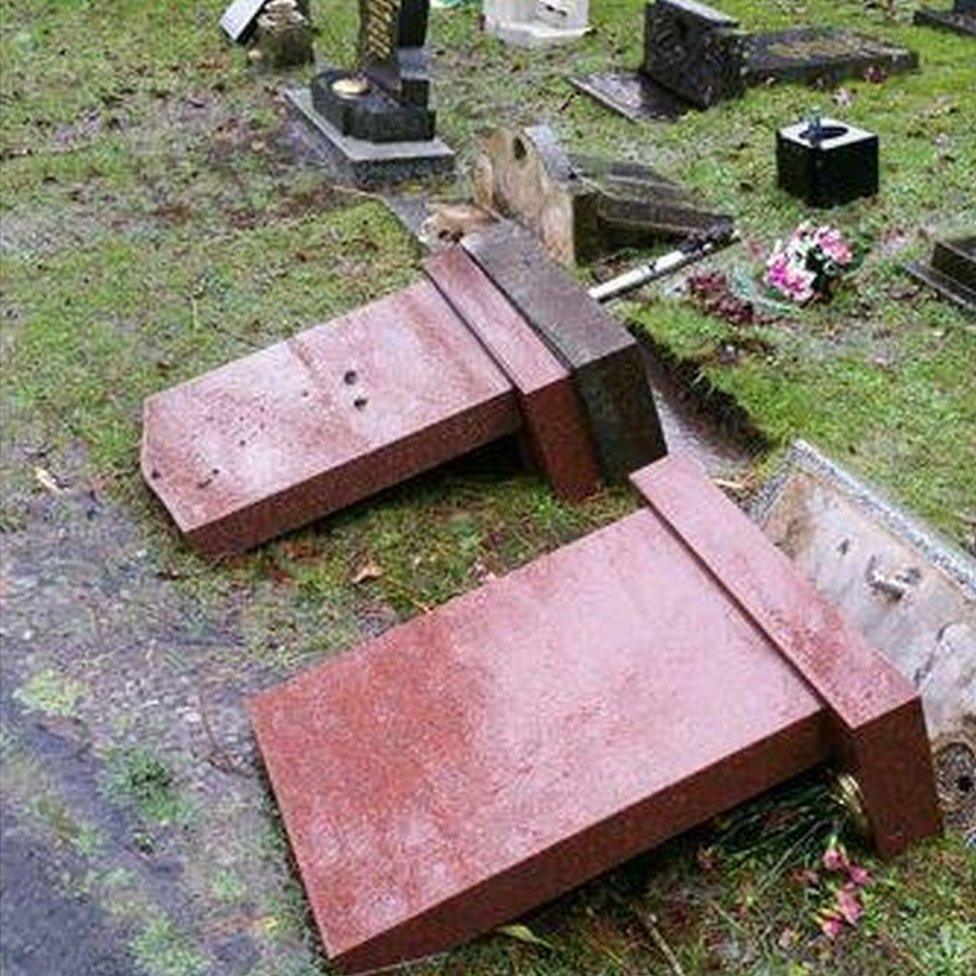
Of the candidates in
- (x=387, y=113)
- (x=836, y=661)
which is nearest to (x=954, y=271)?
(x=387, y=113)

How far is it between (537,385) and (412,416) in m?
0.44

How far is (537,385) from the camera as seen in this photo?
4387 millimetres

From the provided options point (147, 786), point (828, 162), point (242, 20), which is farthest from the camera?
point (242, 20)

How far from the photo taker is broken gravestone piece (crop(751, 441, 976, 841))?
346cm

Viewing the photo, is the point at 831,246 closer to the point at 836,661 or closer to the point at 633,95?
the point at 633,95

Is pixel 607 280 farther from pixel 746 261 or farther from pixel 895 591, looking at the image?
pixel 895 591

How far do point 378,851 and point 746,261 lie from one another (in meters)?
4.12

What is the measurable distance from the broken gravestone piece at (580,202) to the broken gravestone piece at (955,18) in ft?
13.8

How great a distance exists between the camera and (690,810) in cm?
312

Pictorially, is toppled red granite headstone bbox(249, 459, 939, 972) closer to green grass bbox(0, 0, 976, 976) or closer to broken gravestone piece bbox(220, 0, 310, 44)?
green grass bbox(0, 0, 976, 976)

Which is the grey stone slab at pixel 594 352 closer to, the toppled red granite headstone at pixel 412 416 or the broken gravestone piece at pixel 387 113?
the toppled red granite headstone at pixel 412 416

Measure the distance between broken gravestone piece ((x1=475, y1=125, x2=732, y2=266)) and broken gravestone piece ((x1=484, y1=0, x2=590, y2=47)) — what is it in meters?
3.77

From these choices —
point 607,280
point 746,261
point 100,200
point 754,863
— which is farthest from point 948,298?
point 100,200

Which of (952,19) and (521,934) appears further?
(952,19)
